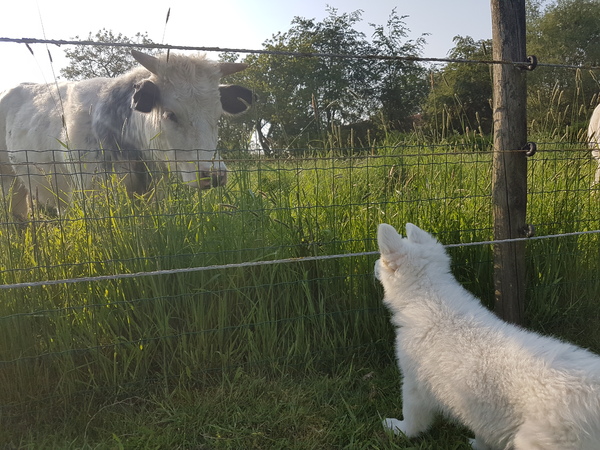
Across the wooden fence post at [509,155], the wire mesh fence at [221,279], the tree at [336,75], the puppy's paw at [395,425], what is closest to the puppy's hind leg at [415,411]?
the puppy's paw at [395,425]

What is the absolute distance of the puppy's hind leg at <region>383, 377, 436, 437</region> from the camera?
2498 millimetres

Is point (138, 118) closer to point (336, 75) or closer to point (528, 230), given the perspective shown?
point (528, 230)

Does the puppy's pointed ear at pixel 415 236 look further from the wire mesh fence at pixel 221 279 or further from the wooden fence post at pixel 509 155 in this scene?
the wooden fence post at pixel 509 155

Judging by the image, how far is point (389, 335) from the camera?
3643 millimetres

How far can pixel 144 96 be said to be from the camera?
517cm

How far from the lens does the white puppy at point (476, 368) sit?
1.78m

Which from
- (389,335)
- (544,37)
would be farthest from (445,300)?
(544,37)

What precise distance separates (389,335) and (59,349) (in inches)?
96.5

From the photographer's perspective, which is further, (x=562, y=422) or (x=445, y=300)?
(x=445, y=300)

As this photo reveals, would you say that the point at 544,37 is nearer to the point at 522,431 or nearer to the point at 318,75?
the point at 318,75

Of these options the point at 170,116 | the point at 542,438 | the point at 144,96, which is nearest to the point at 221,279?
the point at 542,438

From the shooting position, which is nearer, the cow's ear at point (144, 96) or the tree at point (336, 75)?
the cow's ear at point (144, 96)

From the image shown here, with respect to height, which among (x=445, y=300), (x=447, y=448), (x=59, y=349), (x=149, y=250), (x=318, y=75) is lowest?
(x=447, y=448)

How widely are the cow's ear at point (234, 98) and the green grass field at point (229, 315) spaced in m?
2.40
